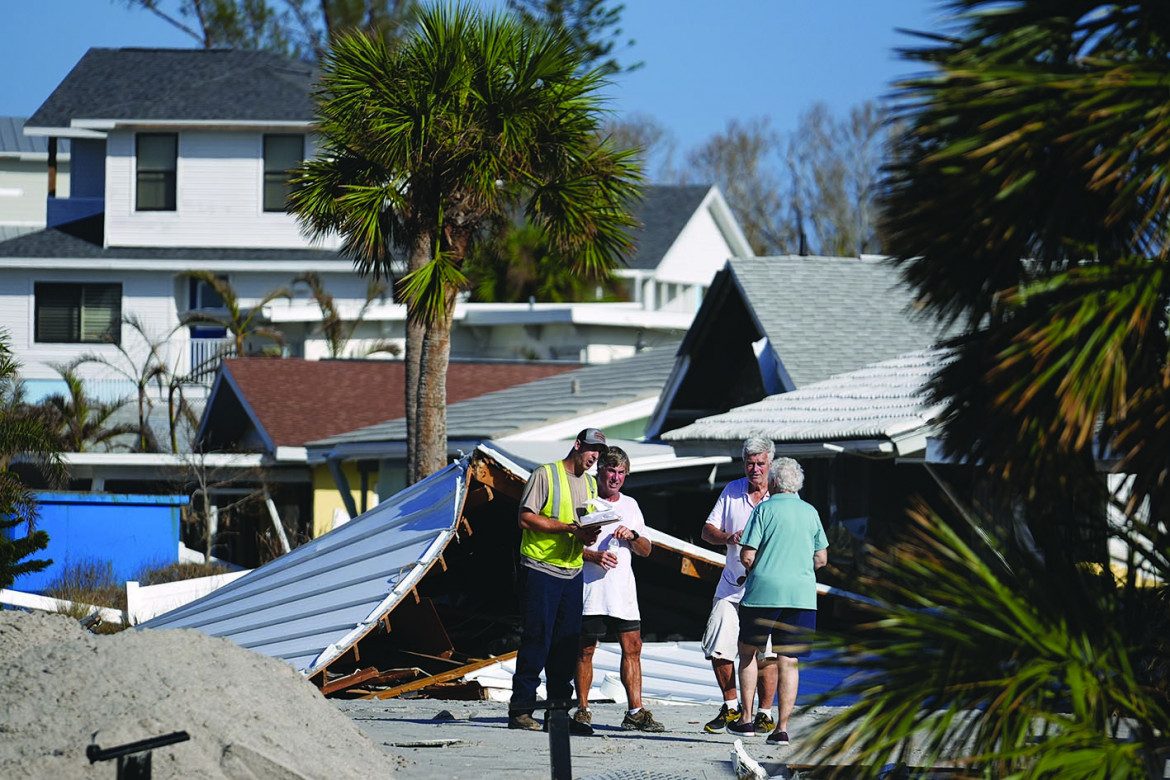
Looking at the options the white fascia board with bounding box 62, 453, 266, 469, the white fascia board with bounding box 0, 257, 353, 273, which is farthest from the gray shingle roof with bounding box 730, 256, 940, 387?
the white fascia board with bounding box 0, 257, 353, 273

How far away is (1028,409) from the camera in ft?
17.3

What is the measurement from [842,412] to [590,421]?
26.2 ft

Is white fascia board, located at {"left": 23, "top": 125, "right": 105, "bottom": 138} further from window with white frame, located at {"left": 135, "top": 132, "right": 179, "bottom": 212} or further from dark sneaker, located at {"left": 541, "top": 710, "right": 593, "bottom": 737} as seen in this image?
dark sneaker, located at {"left": 541, "top": 710, "right": 593, "bottom": 737}

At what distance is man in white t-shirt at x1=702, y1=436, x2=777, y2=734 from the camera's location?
32.5ft

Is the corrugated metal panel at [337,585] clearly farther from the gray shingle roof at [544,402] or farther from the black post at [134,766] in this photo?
the gray shingle roof at [544,402]

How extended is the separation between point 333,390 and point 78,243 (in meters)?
12.2

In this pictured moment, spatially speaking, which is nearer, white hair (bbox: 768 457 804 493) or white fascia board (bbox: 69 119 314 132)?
white hair (bbox: 768 457 804 493)

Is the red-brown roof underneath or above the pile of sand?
above

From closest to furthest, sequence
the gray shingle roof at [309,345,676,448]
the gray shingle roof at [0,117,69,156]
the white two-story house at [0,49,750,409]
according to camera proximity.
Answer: the gray shingle roof at [309,345,676,448] → the white two-story house at [0,49,750,409] → the gray shingle roof at [0,117,69,156]

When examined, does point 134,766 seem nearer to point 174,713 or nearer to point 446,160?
point 174,713

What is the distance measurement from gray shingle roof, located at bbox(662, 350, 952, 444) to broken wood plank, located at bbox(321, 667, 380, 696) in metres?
4.29

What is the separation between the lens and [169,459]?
27.4 m


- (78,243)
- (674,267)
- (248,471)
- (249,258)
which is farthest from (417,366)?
(674,267)

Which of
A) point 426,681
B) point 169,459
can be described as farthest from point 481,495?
point 169,459
